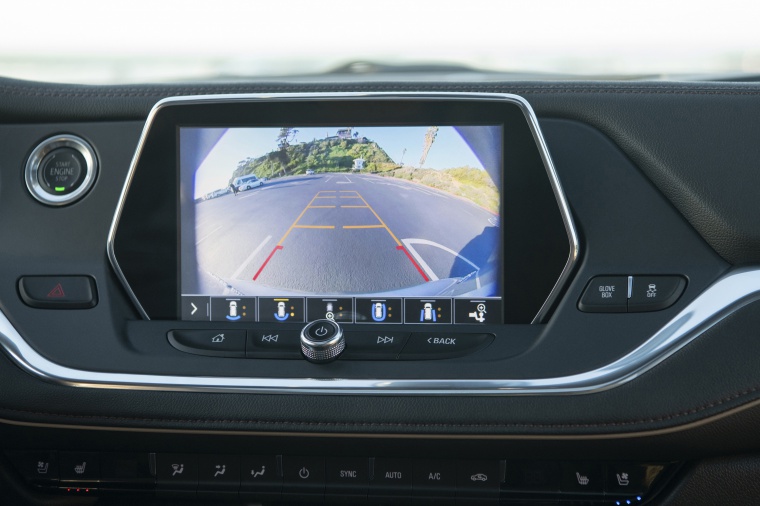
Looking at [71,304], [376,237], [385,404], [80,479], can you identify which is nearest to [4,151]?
[71,304]

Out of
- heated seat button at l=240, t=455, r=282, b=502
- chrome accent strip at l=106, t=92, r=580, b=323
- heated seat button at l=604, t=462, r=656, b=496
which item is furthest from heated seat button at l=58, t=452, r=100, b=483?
heated seat button at l=604, t=462, r=656, b=496

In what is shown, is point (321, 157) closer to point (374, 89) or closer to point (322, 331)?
point (374, 89)

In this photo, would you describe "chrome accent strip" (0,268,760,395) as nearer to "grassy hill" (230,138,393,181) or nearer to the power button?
the power button

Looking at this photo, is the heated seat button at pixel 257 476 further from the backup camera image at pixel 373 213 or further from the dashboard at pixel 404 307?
the backup camera image at pixel 373 213

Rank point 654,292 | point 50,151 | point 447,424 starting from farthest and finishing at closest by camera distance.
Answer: point 50,151 < point 654,292 < point 447,424

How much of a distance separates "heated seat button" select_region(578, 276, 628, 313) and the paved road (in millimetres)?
240

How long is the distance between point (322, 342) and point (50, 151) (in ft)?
3.09

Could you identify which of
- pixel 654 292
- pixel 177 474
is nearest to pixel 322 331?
pixel 177 474

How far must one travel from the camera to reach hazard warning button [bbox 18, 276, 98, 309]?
72.4 inches

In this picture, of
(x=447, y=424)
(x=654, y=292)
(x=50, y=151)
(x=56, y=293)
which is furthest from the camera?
(x=50, y=151)

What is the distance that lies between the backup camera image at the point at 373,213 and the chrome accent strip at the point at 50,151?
41 cm

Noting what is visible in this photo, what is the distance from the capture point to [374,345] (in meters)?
1.74

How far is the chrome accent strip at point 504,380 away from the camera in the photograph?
1640 millimetres

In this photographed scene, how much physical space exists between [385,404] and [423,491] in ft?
0.82
